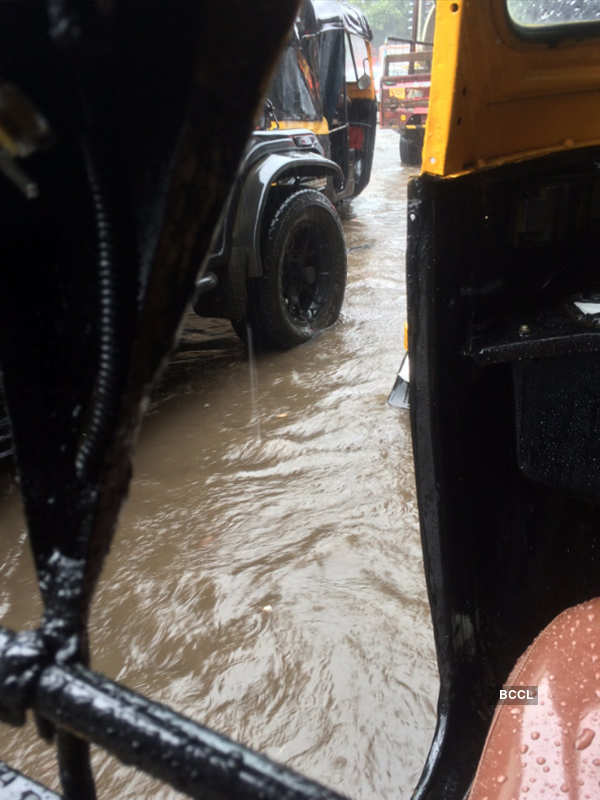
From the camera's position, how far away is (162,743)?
572 mm

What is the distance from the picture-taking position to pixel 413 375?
1385 millimetres

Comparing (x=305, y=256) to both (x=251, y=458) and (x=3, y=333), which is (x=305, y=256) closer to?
(x=251, y=458)

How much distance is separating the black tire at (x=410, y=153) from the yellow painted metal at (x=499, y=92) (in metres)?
13.8

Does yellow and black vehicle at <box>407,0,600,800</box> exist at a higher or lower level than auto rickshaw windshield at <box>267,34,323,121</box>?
lower

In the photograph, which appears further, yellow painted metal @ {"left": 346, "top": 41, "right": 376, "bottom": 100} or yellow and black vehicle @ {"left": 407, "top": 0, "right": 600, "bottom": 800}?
yellow painted metal @ {"left": 346, "top": 41, "right": 376, "bottom": 100}

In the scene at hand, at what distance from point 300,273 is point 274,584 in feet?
9.83

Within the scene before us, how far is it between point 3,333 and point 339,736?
70.0 inches

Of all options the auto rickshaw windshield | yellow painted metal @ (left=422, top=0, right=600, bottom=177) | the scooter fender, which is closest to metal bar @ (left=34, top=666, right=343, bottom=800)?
yellow painted metal @ (left=422, top=0, right=600, bottom=177)

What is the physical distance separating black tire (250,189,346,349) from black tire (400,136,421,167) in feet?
34.3

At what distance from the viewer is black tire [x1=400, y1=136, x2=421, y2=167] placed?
1458 centimetres

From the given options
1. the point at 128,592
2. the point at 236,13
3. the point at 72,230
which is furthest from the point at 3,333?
the point at 128,592

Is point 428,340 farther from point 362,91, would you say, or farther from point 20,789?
point 362,91

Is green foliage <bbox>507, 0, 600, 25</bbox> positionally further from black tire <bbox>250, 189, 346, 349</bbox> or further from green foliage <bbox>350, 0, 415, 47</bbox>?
green foliage <bbox>350, 0, 415, 47</bbox>

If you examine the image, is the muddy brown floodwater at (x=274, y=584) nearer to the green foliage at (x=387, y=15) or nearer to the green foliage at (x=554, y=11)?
the green foliage at (x=554, y=11)
